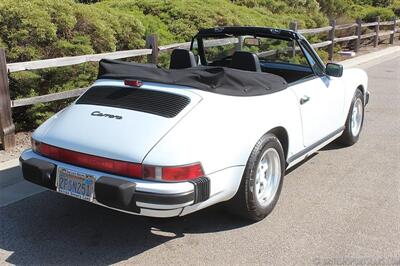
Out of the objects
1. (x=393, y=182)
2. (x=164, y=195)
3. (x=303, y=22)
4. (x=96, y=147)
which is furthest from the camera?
(x=303, y=22)

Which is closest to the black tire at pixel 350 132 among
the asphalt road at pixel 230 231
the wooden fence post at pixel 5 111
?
the asphalt road at pixel 230 231

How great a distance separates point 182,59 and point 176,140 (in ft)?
5.90

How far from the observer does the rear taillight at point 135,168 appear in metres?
3.32

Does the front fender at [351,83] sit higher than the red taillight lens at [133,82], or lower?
lower

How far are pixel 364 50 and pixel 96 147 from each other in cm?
1671

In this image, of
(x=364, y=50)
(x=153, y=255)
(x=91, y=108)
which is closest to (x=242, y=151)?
→ (x=153, y=255)

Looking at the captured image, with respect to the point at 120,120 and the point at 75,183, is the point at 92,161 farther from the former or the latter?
the point at 120,120

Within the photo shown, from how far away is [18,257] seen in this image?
3.54 metres

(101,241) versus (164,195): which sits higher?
(164,195)

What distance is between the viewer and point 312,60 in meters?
5.25

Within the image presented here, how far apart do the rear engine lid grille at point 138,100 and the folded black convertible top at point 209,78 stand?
162mm

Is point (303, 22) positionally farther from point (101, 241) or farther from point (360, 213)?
point (101, 241)

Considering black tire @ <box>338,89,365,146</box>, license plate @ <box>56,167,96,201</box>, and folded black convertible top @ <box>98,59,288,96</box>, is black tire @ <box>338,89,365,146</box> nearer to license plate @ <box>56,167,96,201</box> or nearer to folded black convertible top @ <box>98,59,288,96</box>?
folded black convertible top @ <box>98,59,288,96</box>

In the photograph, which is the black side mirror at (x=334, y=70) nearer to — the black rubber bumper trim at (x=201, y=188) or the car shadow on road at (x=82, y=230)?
the car shadow on road at (x=82, y=230)
